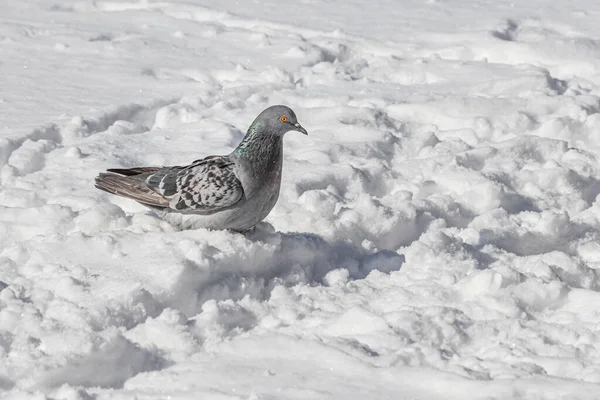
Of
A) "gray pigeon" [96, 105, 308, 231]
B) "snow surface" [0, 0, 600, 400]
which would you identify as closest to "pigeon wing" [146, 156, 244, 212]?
"gray pigeon" [96, 105, 308, 231]

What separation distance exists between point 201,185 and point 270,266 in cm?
51

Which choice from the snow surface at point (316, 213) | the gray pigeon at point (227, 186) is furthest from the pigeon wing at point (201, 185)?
the snow surface at point (316, 213)

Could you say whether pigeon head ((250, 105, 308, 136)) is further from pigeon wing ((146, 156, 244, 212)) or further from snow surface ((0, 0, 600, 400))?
snow surface ((0, 0, 600, 400))

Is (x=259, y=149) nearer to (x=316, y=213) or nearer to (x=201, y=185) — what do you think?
(x=201, y=185)

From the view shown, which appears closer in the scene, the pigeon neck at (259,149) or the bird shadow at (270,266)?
the bird shadow at (270,266)

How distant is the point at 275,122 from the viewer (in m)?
5.00

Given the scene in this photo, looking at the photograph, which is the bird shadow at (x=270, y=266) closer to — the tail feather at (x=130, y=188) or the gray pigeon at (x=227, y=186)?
the gray pigeon at (x=227, y=186)

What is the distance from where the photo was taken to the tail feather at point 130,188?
5.02 m

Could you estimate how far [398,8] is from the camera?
10312 millimetres

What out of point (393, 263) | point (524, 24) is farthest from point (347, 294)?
point (524, 24)

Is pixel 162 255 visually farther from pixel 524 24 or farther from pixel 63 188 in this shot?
pixel 524 24

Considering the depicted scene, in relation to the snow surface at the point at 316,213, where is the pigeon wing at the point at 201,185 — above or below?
above

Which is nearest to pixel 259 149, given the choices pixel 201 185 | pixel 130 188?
pixel 201 185

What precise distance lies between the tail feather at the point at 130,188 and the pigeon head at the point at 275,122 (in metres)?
0.59
